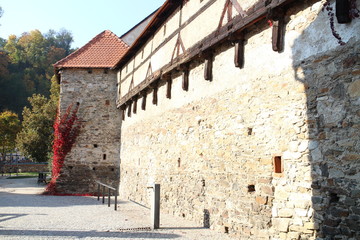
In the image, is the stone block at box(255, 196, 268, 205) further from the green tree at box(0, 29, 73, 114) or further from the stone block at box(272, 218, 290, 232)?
the green tree at box(0, 29, 73, 114)

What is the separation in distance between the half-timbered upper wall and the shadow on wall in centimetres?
174

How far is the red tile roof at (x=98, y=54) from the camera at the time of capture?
690 inches

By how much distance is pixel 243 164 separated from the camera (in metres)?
6.41

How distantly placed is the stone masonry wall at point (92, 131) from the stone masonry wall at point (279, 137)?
8326mm

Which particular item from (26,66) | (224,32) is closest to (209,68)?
(224,32)

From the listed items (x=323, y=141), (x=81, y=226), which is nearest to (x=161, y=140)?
(x=81, y=226)

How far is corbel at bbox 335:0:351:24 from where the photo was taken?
172 inches

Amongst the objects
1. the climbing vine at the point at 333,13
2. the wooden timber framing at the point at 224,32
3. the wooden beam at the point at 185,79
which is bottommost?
the climbing vine at the point at 333,13

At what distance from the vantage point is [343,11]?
439 centimetres

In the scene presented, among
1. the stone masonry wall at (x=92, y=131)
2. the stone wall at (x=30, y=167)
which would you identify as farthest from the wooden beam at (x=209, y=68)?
the stone wall at (x=30, y=167)

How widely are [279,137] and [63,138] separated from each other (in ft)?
43.4

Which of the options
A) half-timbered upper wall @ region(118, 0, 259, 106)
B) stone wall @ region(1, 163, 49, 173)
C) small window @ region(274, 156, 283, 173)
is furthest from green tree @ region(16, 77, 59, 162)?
small window @ region(274, 156, 283, 173)

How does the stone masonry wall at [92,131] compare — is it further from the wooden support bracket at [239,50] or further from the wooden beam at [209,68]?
the wooden support bracket at [239,50]

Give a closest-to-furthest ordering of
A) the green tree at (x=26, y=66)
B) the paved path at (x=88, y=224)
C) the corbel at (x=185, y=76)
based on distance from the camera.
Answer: the paved path at (x=88, y=224) → the corbel at (x=185, y=76) → the green tree at (x=26, y=66)
